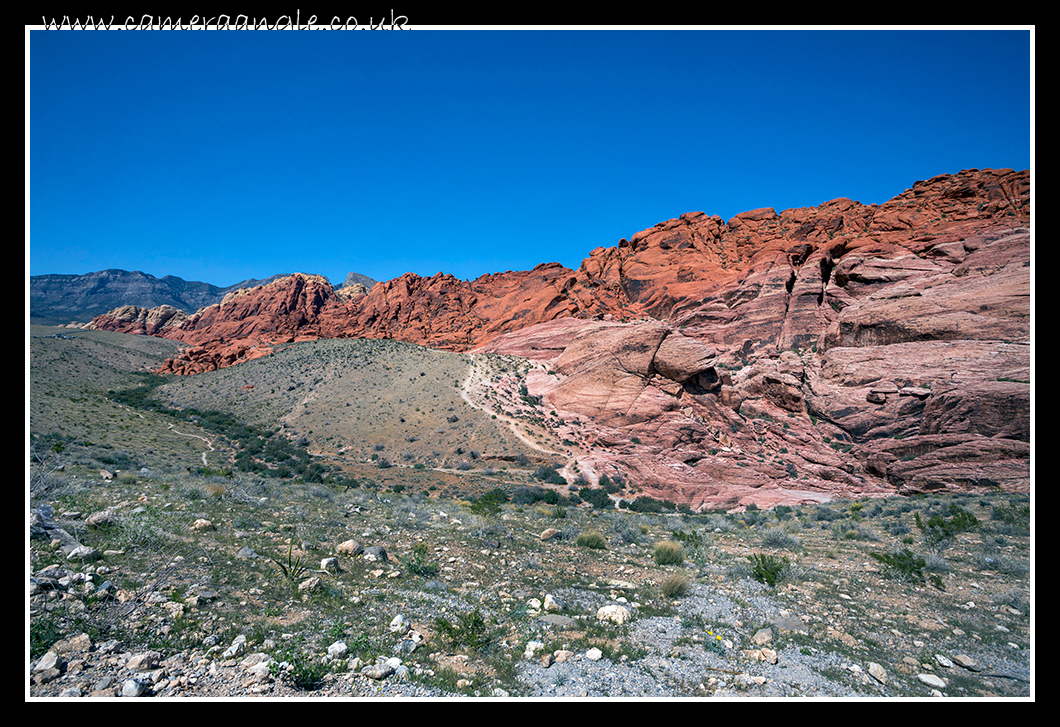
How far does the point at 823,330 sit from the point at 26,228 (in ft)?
154

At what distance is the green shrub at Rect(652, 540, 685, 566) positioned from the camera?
9008 millimetres

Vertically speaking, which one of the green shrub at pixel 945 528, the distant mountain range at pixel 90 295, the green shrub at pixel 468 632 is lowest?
the green shrub at pixel 945 528

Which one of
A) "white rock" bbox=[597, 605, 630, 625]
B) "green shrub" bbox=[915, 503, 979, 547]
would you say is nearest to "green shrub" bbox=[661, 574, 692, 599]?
"white rock" bbox=[597, 605, 630, 625]

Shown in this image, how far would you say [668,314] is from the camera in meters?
50.5

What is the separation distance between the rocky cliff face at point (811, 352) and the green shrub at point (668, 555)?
16.5 meters

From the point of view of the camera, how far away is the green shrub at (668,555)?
9.01 m

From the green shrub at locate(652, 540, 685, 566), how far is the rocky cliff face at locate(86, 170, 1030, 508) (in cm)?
1648

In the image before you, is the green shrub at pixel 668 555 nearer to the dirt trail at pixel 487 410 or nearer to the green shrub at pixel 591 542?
the green shrub at pixel 591 542

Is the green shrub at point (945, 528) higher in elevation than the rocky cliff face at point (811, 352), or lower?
lower

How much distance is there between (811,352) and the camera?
38.8 m

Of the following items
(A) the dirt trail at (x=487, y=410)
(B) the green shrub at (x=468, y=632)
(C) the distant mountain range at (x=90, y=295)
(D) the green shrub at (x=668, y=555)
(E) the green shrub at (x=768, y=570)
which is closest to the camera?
(B) the green shrub at (x=468, y=632)

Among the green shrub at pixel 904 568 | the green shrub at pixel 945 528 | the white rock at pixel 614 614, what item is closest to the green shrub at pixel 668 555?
the white rock at pixel 614 614

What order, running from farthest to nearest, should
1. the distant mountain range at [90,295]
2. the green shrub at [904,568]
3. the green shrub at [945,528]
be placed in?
the distant mountain range at [90,295]
the green shrub at [945,528]
the green shrub at [904,568]

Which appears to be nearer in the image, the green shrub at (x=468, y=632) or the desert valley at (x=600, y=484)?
the desert valley at (x=600, y=484)
